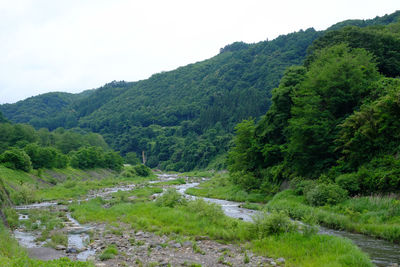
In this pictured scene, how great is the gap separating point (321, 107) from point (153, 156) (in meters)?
160

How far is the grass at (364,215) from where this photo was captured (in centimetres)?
2066

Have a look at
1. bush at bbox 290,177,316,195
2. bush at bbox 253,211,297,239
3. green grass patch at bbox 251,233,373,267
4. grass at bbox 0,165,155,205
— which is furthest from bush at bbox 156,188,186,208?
grass at bbox 0,165,155,205

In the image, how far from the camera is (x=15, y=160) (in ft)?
181

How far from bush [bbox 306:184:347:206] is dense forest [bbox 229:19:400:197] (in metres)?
0.31

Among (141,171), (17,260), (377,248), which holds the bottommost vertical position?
(141,171)

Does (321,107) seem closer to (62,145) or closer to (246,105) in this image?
(62,145)

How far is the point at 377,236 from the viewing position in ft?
67.9

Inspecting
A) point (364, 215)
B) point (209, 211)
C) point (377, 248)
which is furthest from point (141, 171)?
point (377, 248)

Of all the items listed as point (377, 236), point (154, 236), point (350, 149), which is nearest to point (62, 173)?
point (154, 236)

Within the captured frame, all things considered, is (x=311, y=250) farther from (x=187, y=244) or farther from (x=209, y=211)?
(x=209, y=211)

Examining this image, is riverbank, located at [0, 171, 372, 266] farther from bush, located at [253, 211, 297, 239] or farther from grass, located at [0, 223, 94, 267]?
grass, located at [0, 223, 94, 267]

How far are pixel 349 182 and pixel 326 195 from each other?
2.42 m

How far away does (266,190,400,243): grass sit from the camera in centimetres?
2066

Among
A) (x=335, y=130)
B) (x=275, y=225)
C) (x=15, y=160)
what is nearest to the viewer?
(x=275, y=225)
